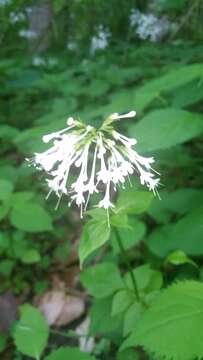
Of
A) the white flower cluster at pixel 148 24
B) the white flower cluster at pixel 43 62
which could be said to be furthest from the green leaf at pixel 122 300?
the white flower cluster at pixel 148 24

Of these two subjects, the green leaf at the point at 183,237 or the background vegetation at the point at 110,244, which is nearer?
the background vegetation at the point at 110,244

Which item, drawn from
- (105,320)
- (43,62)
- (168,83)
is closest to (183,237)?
(105,320)

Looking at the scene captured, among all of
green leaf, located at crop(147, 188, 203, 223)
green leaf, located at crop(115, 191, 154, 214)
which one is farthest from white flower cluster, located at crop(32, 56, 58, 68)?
green leaf, located at crop(115, 191, 154, 214)

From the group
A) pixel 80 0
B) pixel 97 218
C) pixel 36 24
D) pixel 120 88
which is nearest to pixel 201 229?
pixel 97 218

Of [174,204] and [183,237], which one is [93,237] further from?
[174,204]

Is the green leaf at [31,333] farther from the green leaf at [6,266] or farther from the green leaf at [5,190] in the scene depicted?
the green leaf at [6,266]

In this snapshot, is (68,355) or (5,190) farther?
(5,190)

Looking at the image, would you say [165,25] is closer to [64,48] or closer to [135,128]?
[64,48]
